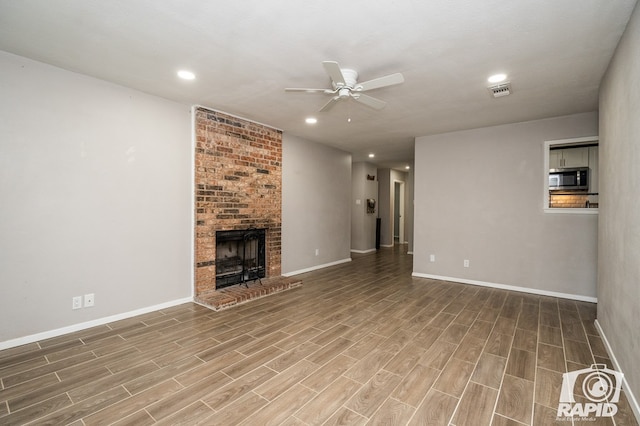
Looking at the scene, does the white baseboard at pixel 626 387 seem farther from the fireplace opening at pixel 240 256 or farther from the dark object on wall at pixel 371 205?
the dark object on wall at pixel 371 205

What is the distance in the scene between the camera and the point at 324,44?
232 cm

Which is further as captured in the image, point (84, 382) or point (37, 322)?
point (37, 322)

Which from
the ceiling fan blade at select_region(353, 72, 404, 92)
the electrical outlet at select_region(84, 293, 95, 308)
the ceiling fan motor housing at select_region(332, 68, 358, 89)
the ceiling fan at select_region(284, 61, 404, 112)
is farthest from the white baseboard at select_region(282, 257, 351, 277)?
the ceiling fan blade at select_region(353, 72, 404, 92)

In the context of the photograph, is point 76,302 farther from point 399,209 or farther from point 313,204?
point 399,209

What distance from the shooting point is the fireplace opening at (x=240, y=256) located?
4266 mm

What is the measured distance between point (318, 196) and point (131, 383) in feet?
14.5

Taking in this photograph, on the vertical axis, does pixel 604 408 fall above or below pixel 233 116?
below

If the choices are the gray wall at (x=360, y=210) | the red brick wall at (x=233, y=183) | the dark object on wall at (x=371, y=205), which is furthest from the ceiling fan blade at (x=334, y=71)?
the dark object on wall at (x=371, y=205)

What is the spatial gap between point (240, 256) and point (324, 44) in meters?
3.35

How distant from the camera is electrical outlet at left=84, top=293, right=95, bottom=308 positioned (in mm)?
2955

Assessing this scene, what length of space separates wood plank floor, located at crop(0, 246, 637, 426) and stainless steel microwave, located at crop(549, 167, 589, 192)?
2112mm

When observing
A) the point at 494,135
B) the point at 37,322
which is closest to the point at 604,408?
the point at 494,135

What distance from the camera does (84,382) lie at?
2078 millimetres

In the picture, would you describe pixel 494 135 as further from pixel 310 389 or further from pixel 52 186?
pixel 52 186
